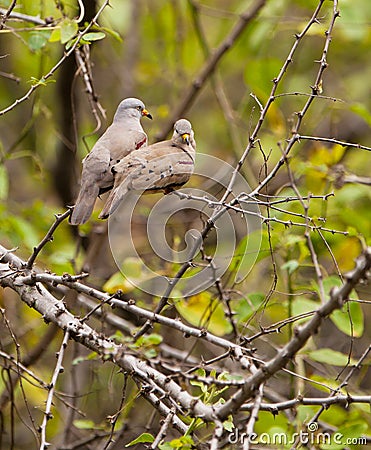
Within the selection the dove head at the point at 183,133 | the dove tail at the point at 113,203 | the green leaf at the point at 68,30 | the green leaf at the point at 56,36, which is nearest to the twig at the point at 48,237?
the dove tail at the point at 113,203

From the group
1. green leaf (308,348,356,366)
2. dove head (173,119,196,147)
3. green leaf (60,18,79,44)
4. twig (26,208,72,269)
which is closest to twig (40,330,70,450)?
twig (26,208,72,269)

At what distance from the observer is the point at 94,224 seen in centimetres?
444

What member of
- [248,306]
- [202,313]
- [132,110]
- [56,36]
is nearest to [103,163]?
[132,110]

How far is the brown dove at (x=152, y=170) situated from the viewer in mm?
1993

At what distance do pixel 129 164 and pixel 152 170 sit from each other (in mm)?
68

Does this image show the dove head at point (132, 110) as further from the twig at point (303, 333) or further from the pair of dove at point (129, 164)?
the twig at point (303, 333)

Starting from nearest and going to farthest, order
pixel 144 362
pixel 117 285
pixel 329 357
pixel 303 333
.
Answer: pixel 303 333, pixel 144 362, pixel 329 357, pixel 117 285

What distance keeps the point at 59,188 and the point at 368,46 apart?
9.18ft

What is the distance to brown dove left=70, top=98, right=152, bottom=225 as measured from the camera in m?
2.10


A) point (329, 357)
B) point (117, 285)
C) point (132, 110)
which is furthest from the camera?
point (117, 285)

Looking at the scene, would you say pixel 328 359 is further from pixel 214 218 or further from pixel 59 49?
pixel 59 49

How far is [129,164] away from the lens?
2.02m

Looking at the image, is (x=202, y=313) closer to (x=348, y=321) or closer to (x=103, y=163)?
(x=348, y=321)

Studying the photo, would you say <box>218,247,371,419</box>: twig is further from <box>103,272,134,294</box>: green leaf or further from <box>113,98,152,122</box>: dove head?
<box>103,272,134,294</box>: green leaf
